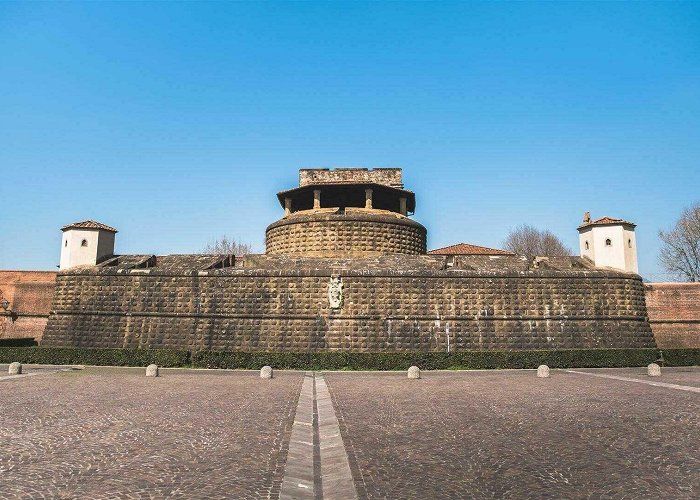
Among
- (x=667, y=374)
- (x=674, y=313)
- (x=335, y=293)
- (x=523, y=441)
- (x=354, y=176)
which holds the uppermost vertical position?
(x=354, y=176)

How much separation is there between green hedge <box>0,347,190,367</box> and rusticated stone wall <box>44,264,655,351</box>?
1657mm

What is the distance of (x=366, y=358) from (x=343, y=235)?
8.34 metres

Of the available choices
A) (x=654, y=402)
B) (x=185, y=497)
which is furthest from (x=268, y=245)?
(x=185, y=497)

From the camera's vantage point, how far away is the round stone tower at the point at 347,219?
23.2 m

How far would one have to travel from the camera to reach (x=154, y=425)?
7.10 meters

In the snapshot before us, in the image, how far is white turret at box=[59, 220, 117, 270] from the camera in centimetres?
2173

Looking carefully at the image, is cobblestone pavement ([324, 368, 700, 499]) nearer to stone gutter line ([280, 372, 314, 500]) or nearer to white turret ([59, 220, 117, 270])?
stone gutter line ([280, 372, 314, 500])

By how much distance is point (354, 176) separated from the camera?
90.1ft

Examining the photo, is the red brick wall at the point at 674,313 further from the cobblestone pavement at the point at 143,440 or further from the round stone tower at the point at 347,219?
the cobblestone pavement at the point at 143,440

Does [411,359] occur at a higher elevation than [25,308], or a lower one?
lower

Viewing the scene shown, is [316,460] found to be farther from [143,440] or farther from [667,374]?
[667,374]

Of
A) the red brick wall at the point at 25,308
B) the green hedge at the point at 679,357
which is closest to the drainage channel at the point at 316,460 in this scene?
the green hedge at the point at 679,357

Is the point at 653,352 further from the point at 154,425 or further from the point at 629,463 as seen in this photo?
the point at 154,425

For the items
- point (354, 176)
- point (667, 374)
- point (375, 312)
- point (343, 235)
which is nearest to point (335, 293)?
point (375, 312)
